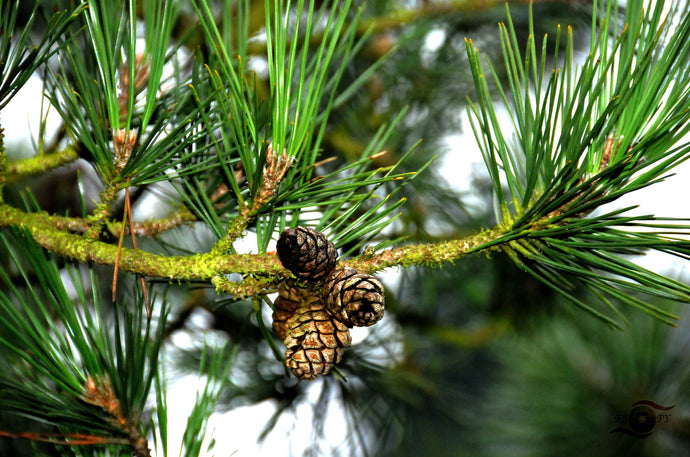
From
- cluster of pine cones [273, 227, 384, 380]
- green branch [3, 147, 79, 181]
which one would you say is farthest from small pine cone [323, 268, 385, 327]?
green branch [3, 147, 79, 181]

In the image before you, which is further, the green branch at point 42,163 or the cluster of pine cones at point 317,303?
the green branch at point 42,163
